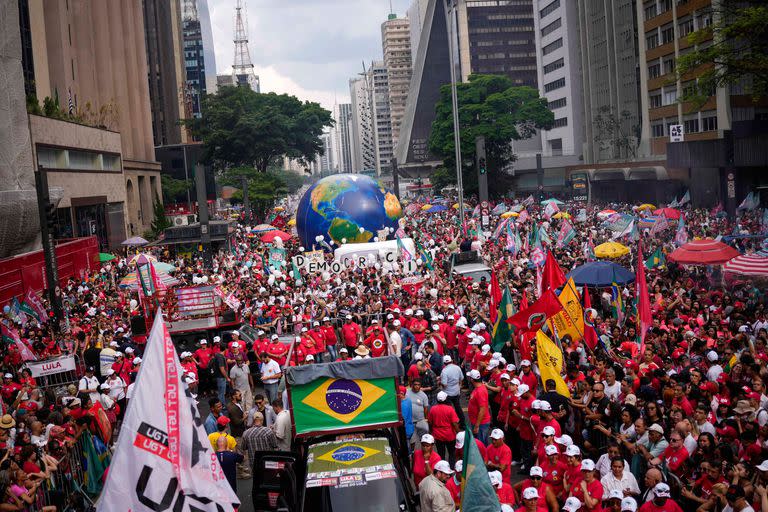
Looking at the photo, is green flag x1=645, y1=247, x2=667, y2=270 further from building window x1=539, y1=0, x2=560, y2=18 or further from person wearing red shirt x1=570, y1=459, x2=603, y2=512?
building window x1=539, y1=0, x2=560, y2=18

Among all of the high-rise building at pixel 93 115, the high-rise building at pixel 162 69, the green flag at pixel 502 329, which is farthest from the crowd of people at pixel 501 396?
the high-rise building at pixel 162 69

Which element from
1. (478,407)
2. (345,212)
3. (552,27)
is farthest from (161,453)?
(552,27)

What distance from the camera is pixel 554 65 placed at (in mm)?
98125

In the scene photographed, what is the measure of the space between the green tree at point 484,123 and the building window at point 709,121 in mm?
26867

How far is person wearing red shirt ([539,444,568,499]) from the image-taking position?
9414mm

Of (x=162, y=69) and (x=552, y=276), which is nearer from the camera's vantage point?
(x=552, y=276)

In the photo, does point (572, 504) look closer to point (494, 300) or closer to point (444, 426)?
point (444, 426)

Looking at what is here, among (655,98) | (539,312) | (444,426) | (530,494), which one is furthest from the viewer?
(655,98)

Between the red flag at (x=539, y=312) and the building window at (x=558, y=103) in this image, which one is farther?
the building window at (x=558, y=103)

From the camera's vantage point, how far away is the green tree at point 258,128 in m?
82.6

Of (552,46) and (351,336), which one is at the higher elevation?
(552,46)

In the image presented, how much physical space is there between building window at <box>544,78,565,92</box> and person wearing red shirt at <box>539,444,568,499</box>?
89.3 metres

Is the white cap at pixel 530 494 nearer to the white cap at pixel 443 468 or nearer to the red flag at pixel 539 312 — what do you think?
the white cap at pixel 443 468

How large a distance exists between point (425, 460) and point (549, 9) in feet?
311
